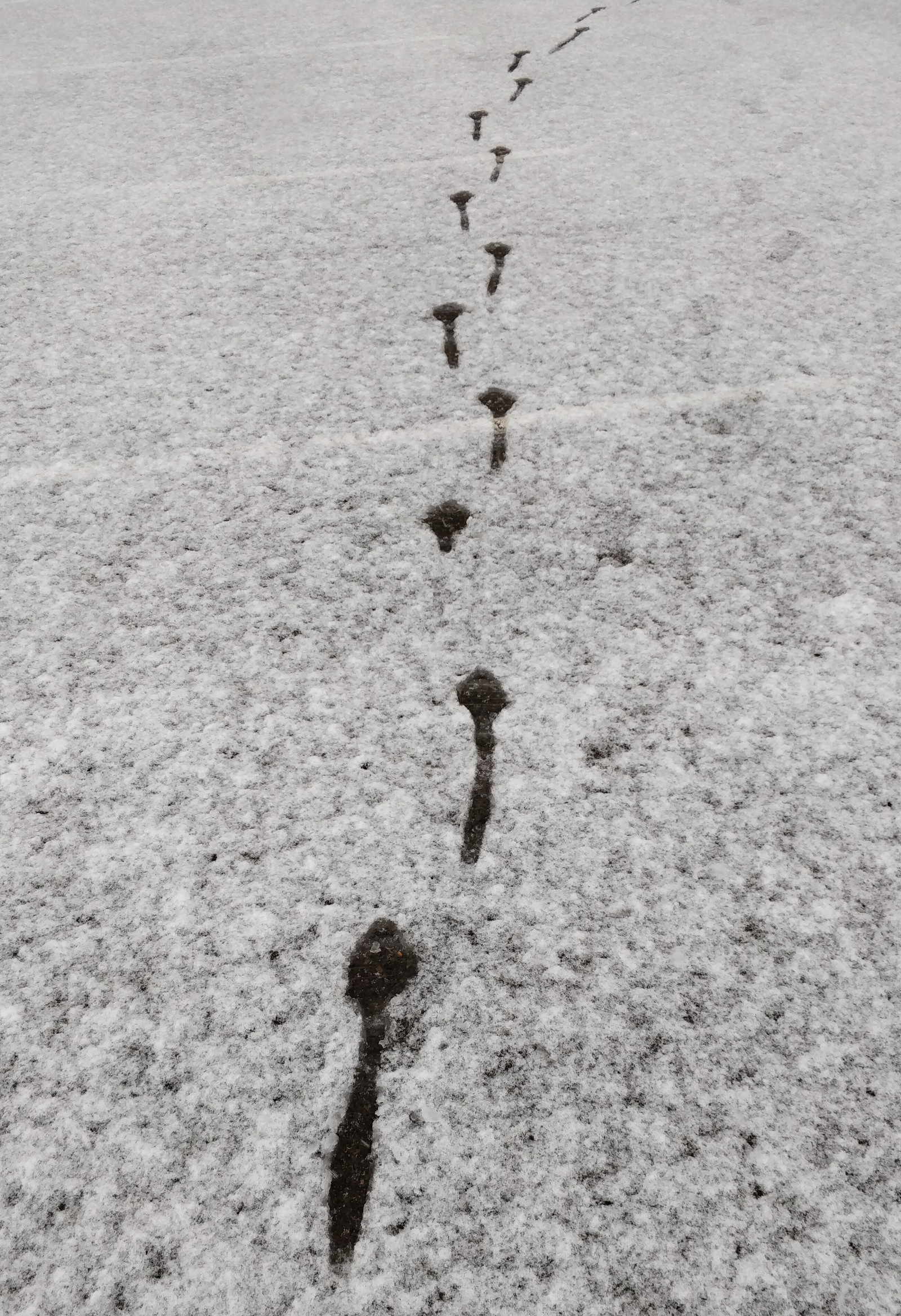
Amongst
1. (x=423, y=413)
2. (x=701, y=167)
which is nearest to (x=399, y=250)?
(x=423, y=413)

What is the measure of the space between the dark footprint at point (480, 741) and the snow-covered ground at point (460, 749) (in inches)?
0.8

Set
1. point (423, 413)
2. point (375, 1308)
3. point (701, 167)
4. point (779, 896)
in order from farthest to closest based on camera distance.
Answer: point (701, 167)
point (423, 413)
point (779, 896)
point (375, 1308)

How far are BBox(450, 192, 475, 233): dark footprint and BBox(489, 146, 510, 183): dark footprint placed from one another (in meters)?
0.12

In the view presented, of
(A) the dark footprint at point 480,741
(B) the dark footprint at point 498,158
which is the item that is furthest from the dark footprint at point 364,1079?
(B) the dark footprint at point 498,158

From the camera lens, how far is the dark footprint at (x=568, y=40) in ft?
10.8

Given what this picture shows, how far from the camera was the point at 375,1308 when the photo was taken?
82 cm

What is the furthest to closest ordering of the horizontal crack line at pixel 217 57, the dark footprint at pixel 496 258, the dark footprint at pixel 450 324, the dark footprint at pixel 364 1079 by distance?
1. the horizontal crack line at pixel 217 57
2. the dark footprint at pixel 496 258
3. the dark footprint at pixel 450 324
4. the dark footprint at pixel 364 1079

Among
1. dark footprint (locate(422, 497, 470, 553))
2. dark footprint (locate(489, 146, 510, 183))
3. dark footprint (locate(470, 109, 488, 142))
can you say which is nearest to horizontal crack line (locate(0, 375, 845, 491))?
dark footprint (locate(422, 497, 470, 553))

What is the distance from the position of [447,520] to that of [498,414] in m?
0.32

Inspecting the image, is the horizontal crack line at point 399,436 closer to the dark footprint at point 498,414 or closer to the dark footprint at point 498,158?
the dark footprint at point 498,414

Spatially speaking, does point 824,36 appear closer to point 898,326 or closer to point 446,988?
point 898,326

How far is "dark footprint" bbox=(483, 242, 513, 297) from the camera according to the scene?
6.55 feet

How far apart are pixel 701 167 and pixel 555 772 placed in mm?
2084

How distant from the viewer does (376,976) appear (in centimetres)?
101
